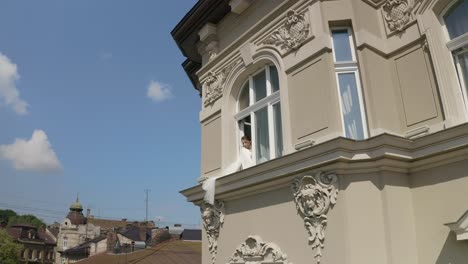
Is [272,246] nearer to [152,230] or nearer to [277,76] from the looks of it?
[277,76]

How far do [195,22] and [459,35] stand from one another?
598cm

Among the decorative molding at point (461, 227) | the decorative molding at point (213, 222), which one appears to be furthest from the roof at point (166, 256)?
the decorative molding at point (461, 227)

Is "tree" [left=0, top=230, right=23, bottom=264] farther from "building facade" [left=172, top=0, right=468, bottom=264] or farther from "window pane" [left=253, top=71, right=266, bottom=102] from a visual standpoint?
"window pane" [left=253, top=71, right=266, bottom=102]

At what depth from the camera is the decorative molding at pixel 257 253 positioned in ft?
21.5

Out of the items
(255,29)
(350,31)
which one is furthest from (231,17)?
(350,31)

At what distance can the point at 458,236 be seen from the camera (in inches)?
204

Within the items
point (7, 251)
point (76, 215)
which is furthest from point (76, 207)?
point (7, 251)

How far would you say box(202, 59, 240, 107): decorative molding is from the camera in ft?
30.1

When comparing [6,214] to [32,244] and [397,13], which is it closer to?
[32,244]

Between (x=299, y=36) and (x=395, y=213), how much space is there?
344 centimetres

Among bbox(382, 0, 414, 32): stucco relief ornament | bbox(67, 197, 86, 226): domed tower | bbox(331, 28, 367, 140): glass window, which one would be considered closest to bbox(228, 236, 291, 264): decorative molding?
bbox(331, 28, 367, 140): glass window

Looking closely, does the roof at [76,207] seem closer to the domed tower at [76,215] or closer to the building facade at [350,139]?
the domed tower at [76,215]

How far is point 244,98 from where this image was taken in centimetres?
897

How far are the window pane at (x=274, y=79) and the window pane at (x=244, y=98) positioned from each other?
0.86 meters
